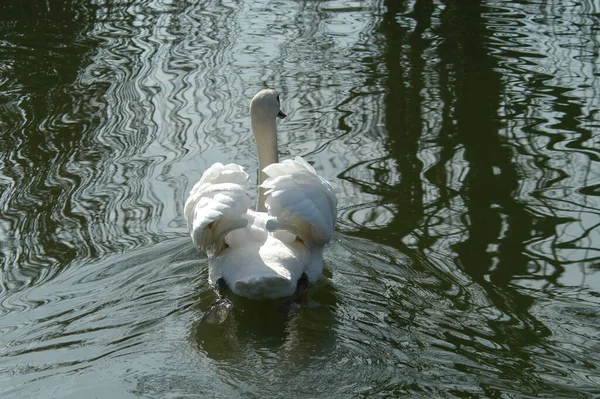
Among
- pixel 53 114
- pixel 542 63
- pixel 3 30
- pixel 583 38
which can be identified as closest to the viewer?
pixel 53 114

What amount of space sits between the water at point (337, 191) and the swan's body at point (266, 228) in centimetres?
23

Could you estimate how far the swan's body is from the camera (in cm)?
509

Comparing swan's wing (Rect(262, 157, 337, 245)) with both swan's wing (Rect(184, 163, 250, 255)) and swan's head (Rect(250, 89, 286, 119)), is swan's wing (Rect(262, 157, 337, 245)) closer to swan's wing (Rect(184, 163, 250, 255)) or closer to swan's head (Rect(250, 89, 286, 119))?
swan's wing (Rect(184, 163, 250, 255))

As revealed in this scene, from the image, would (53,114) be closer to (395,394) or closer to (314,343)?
(314,343)

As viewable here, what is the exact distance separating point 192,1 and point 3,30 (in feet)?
9.05

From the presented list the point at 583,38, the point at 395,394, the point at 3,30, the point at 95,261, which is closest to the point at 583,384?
the point at 395,394

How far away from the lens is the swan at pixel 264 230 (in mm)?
5094

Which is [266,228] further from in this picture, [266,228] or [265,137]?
[265,137]

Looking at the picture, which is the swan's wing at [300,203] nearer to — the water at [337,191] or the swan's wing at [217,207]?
the swan's wing at [217,207]

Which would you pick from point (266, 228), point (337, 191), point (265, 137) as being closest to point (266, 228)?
point (266, 228)

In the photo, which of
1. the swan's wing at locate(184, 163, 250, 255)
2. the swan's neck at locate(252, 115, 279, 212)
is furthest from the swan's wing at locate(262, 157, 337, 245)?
the swan's neck at locate(252, 115, 279, 212)

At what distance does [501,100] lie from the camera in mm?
8695

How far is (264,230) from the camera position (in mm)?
5578

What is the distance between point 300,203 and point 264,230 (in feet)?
1.56
